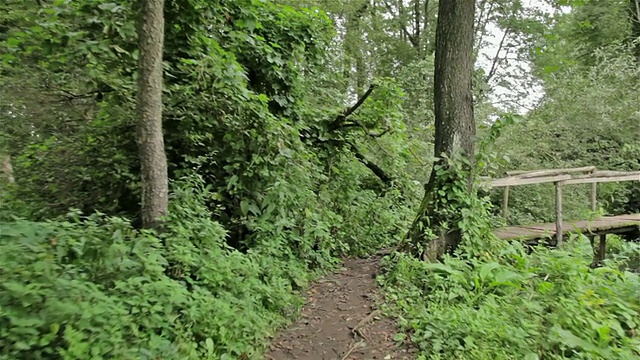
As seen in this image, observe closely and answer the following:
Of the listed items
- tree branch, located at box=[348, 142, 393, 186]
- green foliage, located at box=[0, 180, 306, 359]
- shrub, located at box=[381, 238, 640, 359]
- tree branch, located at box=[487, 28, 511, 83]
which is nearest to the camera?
green foliage, located at box=[0, 180, 306, 359]

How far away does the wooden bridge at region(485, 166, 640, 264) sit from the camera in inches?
284

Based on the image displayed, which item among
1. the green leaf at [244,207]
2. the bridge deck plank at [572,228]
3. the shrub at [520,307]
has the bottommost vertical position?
the shrub at [520,307]

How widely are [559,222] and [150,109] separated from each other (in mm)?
7308

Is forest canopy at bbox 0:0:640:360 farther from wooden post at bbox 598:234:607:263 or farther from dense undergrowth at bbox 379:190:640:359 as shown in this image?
wooden post at bbox 598:234:607:263

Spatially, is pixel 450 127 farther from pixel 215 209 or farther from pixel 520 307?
pixel 215 209

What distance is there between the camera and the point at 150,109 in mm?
3438

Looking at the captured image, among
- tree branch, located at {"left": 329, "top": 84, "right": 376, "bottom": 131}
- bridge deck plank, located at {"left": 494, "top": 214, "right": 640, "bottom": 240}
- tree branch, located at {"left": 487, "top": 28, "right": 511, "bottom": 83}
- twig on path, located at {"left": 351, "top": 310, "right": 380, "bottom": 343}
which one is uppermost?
tree branch, located at {"left": 487, "top": 28, "right": 511, "bottom": 83}

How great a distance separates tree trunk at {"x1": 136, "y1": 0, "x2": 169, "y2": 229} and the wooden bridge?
429 cm

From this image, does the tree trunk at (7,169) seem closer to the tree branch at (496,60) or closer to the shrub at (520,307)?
the shrub at (520,307)

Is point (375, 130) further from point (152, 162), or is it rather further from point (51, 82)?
point (51, 82)

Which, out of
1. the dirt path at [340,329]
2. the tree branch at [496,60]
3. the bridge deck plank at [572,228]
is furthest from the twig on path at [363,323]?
the tree branch at [496,60]

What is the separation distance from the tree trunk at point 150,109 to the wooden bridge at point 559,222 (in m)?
4.29

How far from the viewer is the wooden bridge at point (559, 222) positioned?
722 cm

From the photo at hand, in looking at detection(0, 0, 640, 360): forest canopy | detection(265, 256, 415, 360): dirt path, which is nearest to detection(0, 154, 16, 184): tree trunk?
detection(0, 0, 640, 360): forest canopy
